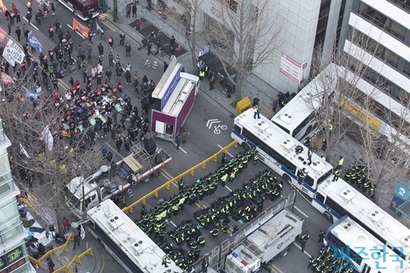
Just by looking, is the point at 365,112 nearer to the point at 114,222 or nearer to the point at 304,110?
the point at 304,110

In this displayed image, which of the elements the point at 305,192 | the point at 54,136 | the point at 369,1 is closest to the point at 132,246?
the point at 54,136

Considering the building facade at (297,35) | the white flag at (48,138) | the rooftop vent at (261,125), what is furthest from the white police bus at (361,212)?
the white flag at (48,138)

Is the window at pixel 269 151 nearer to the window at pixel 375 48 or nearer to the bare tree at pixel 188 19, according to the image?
the bare tree at pixel 188 19

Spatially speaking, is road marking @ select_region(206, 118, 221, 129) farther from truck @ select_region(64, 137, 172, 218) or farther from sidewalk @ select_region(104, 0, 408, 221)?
truck @ select_region(64, 137, 172, 218)

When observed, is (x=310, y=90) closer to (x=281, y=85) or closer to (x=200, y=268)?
(x=281, y=85)

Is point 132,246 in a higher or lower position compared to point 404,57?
lower

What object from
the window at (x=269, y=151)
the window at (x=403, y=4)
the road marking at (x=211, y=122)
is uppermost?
the window at (x=403, y=4)

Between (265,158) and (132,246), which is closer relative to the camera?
(132,246)

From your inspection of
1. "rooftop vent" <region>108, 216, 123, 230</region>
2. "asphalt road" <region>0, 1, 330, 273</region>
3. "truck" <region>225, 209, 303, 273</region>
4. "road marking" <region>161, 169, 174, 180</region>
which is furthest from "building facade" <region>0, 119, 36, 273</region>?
"road marking" <region>161, 169, 174, 180</region>
